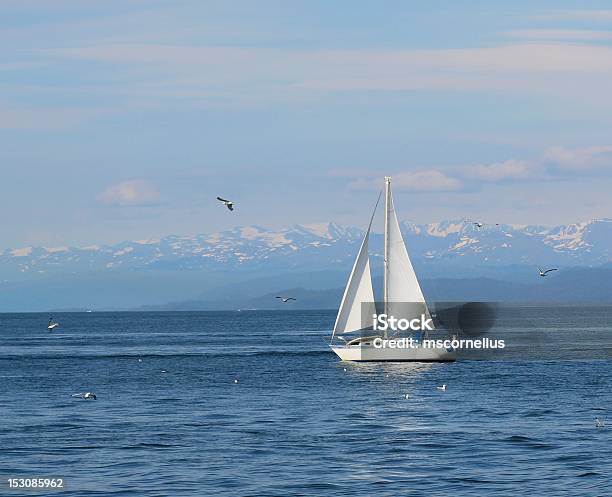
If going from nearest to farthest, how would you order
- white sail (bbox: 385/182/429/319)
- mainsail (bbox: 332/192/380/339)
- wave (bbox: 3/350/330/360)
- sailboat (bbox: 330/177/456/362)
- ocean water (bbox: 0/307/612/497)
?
ocean water (bbox: 0/307/612/497) < sailboat (bbox: 330/177/456/362) < mainsail (bbox: 332/192/380/339) < white sail (bbox: 385/182/429/319) < wave (bbox: 3/350/330/360)

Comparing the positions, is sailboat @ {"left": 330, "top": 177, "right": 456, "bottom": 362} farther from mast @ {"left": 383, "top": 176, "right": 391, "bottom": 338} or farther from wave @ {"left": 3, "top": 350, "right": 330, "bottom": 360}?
wave @ {"left": 3, "top": 350, "right": 330, "bottom": 360}

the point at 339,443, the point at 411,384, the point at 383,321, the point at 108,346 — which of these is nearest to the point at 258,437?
the point at 339,443

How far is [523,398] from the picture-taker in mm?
82812

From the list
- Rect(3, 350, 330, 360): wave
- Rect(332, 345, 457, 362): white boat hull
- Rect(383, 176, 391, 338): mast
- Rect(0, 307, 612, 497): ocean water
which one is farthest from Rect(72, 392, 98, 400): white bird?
Rect(3, 350, 330, 360): wave

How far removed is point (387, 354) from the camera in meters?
112

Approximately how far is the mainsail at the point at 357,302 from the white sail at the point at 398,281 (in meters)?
1.81

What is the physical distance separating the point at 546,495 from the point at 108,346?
459 ft

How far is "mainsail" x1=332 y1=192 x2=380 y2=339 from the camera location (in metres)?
114

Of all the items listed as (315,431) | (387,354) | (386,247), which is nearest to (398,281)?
(386,247)

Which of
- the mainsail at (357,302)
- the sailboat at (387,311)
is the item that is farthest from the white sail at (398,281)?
the mainsail at (357,302)

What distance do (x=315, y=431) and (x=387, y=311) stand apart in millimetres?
48095

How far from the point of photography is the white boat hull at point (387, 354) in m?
112

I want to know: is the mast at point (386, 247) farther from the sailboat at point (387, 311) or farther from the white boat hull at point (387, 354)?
the white boat hull at point (387, 354)

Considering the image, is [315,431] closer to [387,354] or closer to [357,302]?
[387,354]
